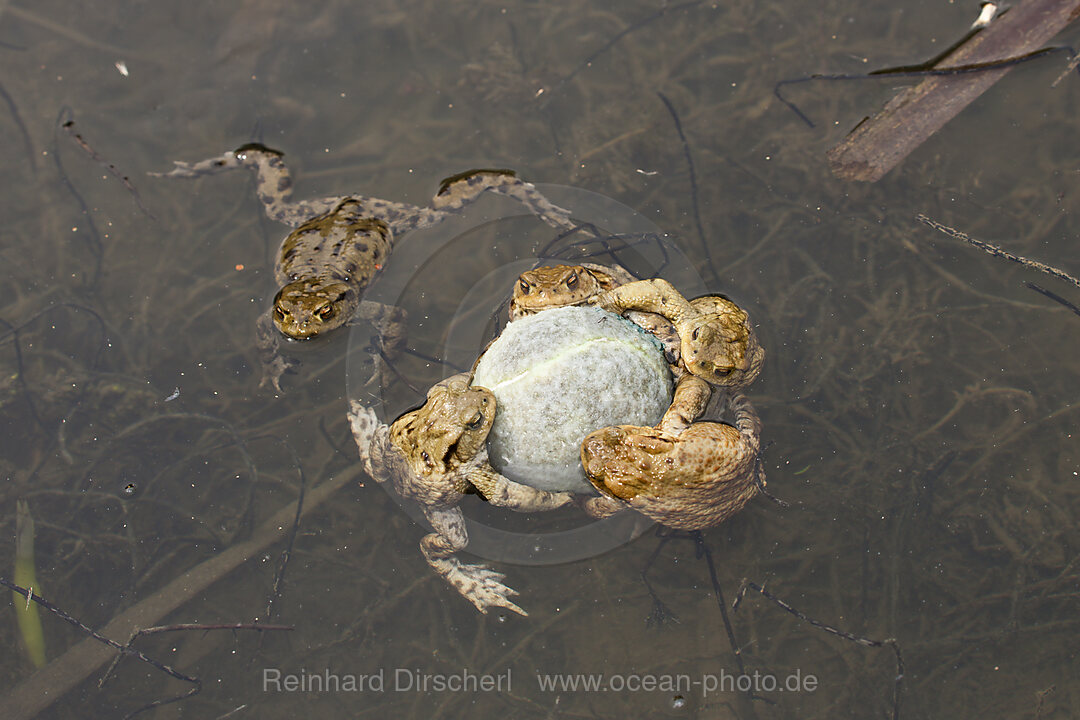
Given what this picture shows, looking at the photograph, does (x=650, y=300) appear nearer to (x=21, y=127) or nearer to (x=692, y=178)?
(x=692, y=178)

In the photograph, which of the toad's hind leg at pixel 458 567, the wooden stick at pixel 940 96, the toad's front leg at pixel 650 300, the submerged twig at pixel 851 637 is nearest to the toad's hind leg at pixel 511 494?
the toad's hind leg at pixel 458 567

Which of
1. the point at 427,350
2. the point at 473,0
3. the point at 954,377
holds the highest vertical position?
the point at 473,0

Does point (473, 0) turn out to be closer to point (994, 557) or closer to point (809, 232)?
point (809, 232)

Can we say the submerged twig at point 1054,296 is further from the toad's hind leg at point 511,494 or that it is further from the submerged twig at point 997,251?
the toad's hind leg at point 511,494

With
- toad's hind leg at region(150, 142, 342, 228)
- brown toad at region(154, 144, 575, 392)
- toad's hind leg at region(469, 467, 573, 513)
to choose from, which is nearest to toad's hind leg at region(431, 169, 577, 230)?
brown toad at region(154, 144, 575, 392)

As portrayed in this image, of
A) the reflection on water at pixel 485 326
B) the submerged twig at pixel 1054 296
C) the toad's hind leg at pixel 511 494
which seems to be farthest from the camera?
the submerged twig at pixel 1054 296

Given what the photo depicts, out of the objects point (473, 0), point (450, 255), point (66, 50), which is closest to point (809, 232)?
point (450, 255)
